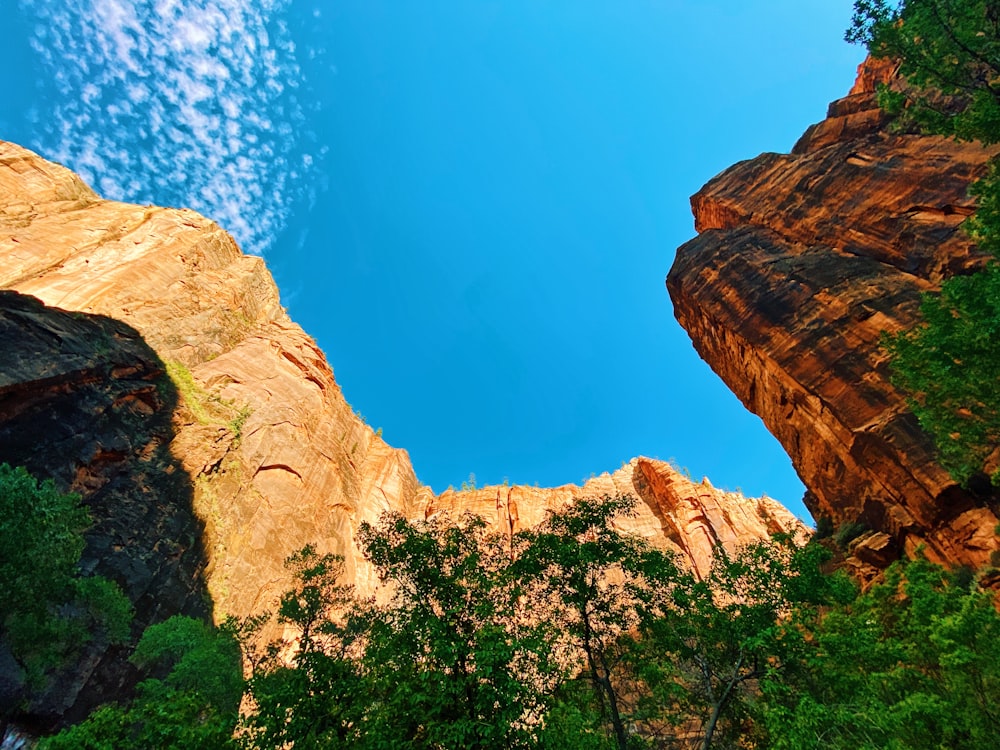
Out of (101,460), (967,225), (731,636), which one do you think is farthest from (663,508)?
(101,460)

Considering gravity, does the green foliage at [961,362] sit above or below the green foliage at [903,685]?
above

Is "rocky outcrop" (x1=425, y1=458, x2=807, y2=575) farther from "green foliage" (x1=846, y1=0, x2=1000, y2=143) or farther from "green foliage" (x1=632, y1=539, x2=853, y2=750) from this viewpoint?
"green foliage" (x1=846, y1=0, x2=1000, y2=143)

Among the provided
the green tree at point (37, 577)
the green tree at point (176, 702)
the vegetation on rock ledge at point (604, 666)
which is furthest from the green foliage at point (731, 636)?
the green tree at point (37, 577)

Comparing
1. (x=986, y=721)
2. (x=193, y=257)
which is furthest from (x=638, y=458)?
(x=193, y=257)

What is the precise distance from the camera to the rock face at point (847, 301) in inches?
782

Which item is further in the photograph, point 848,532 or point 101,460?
point 101,460

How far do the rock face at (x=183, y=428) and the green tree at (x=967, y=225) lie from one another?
95.7 feet

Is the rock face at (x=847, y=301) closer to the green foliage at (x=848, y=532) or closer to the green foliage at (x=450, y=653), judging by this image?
the green foliage at (x=848, y=532)

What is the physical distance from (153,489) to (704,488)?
61386 millimetres

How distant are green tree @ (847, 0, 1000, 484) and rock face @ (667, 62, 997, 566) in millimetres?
5588

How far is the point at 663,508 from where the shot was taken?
61562 mm

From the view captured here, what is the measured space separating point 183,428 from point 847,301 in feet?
154

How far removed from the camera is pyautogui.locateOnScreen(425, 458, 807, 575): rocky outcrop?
177 ft

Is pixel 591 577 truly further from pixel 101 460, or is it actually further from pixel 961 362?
pixel 101 460
